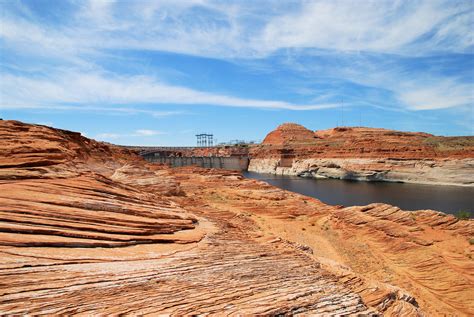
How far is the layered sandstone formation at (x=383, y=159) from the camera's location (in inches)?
2467

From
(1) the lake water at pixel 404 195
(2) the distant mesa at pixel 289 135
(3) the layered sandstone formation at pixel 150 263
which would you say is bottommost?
(1) the lake water at pixel 404 195

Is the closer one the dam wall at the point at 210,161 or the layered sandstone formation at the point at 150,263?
the layered sandstone formation at the point at 150,263

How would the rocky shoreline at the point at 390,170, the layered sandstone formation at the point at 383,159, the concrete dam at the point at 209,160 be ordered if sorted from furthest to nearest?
the concrete dam at the point at 209,160 < the layered sandstone formation at the point at 383,159 < the rocky shoreline at the point at 390,170

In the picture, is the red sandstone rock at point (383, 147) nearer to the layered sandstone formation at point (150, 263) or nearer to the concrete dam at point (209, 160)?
the concrete dam at point (209, 160)

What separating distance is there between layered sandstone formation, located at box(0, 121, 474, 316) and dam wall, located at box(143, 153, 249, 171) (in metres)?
85.8

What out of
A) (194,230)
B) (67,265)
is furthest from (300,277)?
(67,265)

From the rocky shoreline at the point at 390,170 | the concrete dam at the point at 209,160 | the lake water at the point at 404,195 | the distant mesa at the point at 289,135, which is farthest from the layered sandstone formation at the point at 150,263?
the distant mesa at the point at 289,135

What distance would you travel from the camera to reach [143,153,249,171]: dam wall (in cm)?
10467

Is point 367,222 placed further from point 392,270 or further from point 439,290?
point 439,290

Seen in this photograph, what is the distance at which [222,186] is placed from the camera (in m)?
34.4

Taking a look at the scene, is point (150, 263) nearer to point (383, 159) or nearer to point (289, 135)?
point (383, 159)

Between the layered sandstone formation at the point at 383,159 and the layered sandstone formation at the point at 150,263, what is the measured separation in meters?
50.3

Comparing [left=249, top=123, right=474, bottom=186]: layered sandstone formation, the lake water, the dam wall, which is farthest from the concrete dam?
the lake water

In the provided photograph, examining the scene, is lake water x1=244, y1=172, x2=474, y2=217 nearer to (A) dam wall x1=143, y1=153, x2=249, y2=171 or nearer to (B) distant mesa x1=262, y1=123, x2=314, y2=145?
(B) distant mesa x1=262, y1=123, x2=314, y2=145
